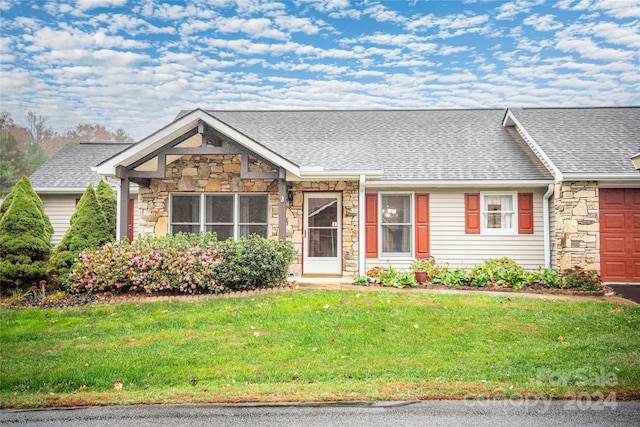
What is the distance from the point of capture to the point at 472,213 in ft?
36.9

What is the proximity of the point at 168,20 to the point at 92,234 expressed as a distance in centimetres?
696

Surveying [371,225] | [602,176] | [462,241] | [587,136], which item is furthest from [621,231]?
[371,225]

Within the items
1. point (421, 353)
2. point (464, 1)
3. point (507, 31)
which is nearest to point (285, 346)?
point (421, 353)

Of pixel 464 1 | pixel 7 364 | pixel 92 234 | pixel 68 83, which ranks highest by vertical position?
pixel 464 1

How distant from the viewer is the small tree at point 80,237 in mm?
9594

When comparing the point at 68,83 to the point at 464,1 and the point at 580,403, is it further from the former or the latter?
the point at 580,403

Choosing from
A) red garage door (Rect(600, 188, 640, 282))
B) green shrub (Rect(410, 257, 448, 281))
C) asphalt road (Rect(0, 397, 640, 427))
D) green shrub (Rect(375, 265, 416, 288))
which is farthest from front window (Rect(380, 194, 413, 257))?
asphalt road (Rect(0, 397, 640, 427))

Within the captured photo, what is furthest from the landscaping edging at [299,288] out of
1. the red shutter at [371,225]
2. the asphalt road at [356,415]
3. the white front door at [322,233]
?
the asphalt road at [356,415]

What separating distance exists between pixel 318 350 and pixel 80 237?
730 cm

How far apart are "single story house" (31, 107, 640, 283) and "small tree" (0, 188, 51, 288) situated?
1966 millimetres

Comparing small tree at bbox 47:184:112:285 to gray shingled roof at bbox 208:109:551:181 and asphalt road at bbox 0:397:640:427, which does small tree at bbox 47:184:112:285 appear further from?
asphalt road at bbox 0:397:640:427

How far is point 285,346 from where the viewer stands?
5.69m

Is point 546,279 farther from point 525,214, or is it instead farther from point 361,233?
point 361,233

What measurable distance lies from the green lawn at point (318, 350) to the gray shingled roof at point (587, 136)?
4257 millimetres
